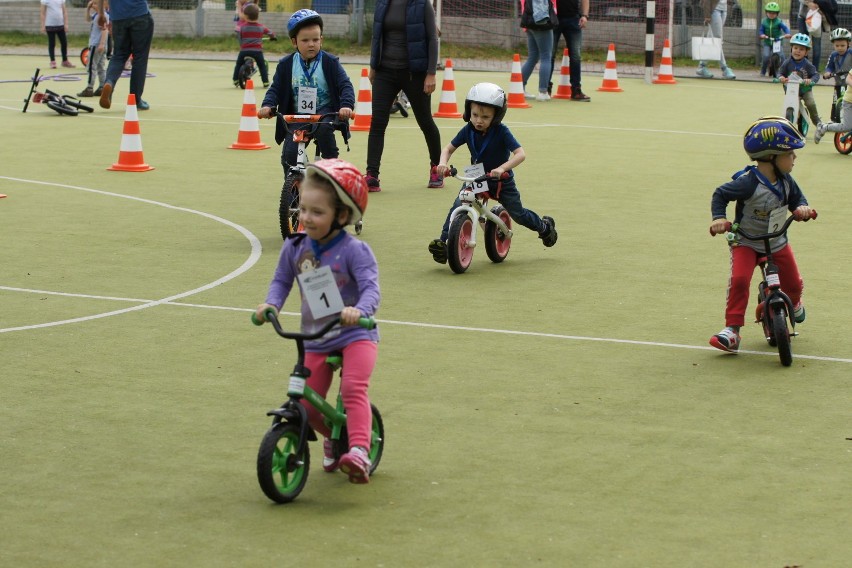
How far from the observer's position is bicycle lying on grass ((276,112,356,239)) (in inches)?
461

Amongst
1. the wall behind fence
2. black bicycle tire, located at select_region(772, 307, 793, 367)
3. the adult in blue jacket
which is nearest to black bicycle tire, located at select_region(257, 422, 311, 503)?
black bicycle tire, located at select_region(772, 307, 793, 367)

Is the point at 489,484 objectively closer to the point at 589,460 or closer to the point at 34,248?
the point at 589,460

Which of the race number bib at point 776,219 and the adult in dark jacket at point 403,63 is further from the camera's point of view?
the adult in dark jacket at point 403,63

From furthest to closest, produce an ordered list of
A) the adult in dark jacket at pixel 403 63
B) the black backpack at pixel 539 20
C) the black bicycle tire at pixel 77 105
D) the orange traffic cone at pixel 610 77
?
the orange traffic cone at pixel 610 77, the black backpack at pixel 539 20, the black bicycle tire at pixel 77 105, the adult in dark jacket at pixel 403 63

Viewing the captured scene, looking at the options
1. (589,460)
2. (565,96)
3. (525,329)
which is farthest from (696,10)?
(589,460)

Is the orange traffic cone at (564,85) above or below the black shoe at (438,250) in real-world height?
above

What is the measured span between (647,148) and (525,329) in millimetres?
9935

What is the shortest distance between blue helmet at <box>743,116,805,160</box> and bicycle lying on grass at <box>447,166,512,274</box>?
2.65 meters

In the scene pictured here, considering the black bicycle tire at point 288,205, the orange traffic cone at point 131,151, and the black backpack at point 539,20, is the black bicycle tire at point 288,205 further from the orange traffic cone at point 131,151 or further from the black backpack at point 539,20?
the black backpack at point 539,20

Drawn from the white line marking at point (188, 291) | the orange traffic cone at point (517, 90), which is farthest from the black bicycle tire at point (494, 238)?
the orange traffic cone at point (517, 90)

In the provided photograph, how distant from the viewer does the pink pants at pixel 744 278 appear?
27.4 feet

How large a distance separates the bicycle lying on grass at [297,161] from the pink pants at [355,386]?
5785 millimetres

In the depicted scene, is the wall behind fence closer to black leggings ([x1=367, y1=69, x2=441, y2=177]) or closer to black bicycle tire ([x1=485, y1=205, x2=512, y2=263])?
black leggings ([x1=367, y1=69, x2=441, y2=177])

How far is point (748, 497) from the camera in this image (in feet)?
19.4
